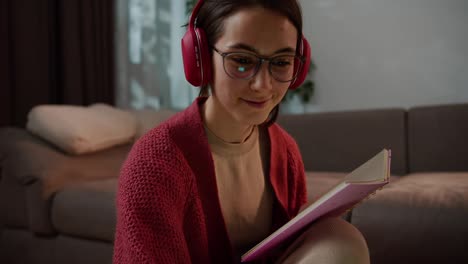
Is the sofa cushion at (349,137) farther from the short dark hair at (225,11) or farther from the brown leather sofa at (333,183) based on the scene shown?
the short dark hair at (225,11)

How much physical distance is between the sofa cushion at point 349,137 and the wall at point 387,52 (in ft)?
2.72

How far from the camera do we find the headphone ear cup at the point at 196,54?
0.73m

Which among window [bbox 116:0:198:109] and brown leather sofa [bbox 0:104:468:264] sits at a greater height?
window [bbox 116:0:198:109]

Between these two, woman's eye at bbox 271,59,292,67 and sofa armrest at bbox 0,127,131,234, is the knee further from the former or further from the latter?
sofa armrest at bbox 0,127,131,234

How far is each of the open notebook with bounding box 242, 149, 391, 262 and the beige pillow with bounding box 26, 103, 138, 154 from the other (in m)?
1.26

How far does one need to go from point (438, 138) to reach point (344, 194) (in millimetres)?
1474

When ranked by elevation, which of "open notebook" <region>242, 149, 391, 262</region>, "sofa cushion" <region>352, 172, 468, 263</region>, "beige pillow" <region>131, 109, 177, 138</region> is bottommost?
"sofa cushion" <region>352, 172, 468, 263</region>

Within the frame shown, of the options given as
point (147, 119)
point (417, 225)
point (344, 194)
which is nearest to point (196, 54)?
point (344, 194)

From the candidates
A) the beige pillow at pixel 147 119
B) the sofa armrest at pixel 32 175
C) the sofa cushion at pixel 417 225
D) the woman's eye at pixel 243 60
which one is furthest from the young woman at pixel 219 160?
the beige pillow at pixel 147 119

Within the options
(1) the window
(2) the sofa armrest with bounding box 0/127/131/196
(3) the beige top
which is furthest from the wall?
(3) the beige top

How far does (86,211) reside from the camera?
1537 millimetres

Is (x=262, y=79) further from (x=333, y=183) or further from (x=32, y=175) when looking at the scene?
(x=32, y=175)

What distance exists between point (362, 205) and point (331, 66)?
1935mm

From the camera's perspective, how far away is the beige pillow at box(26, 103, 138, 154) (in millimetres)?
1726
